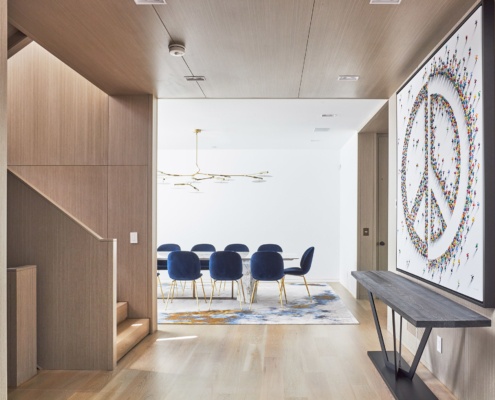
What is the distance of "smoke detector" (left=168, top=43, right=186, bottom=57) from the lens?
11.5ft

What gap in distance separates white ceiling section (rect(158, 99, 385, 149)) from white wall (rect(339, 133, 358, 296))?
36cm

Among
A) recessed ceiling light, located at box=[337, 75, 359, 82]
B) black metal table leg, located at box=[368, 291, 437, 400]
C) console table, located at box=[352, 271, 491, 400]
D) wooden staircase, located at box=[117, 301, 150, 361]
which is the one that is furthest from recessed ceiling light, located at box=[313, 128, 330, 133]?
black metal table leg, located at box=[368, 291, 437, 400]

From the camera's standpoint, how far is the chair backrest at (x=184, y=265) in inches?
251

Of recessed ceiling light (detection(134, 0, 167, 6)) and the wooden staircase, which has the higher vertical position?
recessed ceiling light (detection(134, 0, 167, 6))

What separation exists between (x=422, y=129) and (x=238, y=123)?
3.65 meters

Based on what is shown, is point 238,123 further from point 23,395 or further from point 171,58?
point 23,395

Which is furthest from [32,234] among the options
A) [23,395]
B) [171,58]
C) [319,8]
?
[319,8]

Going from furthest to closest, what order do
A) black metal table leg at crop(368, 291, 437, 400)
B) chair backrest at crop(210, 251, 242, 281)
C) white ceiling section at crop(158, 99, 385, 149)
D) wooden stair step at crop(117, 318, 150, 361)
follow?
chair backrest at crop(210, 251, 242, 281) → white ceiling section at crop(158, 99, 385, 149) → wooden stair step at crop(117, 318, 150, 361) → black metal table leg at crop(368, 291, 437, 400)

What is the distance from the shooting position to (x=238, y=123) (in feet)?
22.7

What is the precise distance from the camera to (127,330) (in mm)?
4523

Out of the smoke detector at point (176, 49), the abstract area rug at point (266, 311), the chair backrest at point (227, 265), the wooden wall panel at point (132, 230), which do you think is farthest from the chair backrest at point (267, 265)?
the smoke detector at point (176, 49)

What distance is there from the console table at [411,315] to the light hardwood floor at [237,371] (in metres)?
0.11

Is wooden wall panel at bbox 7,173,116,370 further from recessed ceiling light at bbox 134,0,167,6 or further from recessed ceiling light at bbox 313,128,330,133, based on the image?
recessed ceiling light at bbox 313,128,330,133

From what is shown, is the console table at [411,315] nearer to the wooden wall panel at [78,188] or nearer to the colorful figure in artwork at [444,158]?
the colorful figure in artwork at [444,158]
